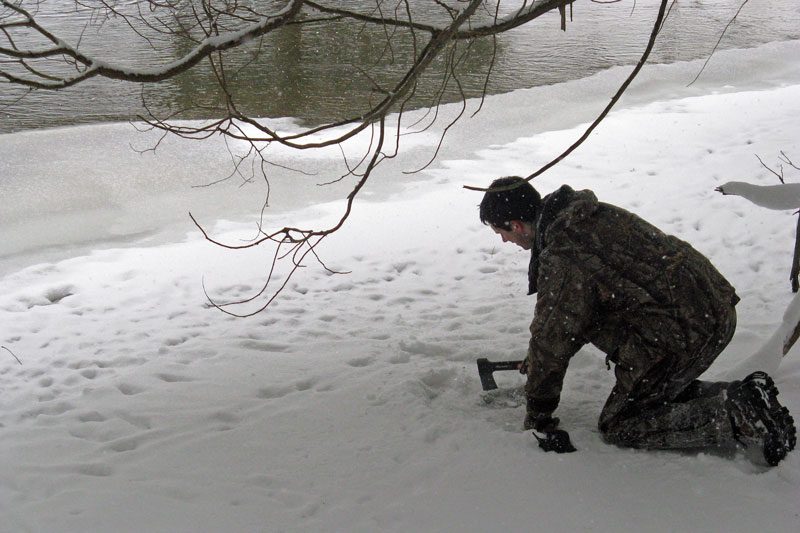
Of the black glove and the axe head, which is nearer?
the black glove

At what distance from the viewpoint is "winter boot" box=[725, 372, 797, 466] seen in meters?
2.38

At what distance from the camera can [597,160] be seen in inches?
272

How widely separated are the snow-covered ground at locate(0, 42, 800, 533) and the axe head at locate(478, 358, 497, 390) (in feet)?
0.19

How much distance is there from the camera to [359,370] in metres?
3.62

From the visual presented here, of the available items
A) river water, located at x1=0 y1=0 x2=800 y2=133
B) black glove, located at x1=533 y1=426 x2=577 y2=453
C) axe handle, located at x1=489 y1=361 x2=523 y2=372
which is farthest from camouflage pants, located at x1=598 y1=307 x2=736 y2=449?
river water, located at x1=0 y1=0 x2=800 y2=133

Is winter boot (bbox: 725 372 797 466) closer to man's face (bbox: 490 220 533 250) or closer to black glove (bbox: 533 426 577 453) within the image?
black glove (bbox: 533 426 577 453)

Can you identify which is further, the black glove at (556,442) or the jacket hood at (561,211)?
the black glove at (556,442)

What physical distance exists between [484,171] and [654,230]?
4364 millimetres

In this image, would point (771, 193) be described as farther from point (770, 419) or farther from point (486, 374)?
point (486, 374)

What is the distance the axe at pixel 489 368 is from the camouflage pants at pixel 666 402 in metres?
0.67

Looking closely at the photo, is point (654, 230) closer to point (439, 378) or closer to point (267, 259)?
point (439, 378)

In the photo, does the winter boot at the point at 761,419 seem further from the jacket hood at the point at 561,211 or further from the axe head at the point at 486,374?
the axe head at the point at 486,374

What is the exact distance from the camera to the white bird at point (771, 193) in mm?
2924

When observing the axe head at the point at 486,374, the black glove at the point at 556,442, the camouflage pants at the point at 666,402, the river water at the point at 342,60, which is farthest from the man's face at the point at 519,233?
the river water at the point at 342,60
